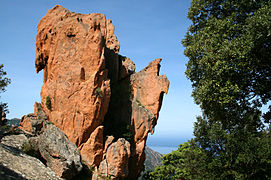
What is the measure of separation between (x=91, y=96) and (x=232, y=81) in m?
15.5

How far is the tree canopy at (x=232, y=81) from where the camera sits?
13.5m

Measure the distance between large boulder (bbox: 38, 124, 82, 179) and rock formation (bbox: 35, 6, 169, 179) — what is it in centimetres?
312

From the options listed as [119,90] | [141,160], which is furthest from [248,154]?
[119,90]

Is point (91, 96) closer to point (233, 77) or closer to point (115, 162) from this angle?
point (115, 162)

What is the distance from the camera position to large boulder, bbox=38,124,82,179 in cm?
1909

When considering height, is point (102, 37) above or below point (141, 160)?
above

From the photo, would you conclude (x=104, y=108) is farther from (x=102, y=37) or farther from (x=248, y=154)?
(x=248, y=154)

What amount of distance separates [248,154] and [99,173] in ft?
48.9

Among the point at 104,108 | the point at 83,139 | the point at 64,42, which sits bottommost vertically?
the point at 83,139

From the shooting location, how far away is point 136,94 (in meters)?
31.7

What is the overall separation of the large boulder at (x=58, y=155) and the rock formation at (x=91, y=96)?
10.2ft

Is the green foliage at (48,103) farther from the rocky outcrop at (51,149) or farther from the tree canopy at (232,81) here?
the tree canopy at (232,81)

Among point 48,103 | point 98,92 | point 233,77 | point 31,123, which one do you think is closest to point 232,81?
point 233,77

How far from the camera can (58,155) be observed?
772 inches
